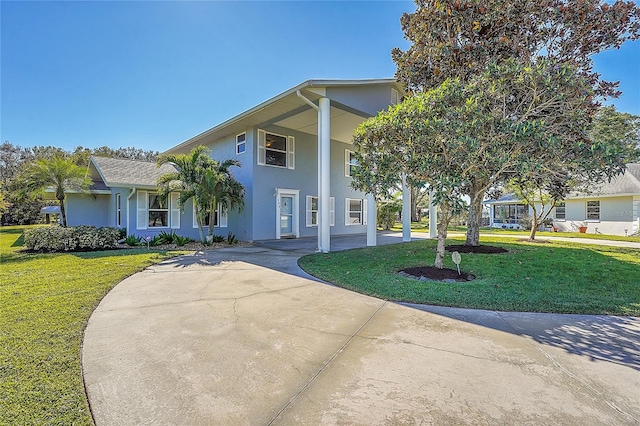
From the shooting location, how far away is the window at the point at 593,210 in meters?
19.3

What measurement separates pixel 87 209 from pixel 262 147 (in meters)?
10.0

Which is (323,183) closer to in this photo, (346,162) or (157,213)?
(346,162)

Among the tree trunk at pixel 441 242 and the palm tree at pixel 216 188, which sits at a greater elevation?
the palm tree at pixel 216 188

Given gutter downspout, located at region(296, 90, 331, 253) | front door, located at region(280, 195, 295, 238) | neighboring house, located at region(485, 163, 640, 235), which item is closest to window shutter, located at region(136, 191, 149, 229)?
front door, located at region(280, 195, 295, 238)

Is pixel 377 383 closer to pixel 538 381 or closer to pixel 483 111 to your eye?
pixel 538 381

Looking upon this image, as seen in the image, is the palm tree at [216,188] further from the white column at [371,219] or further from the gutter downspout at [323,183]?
the white column at [371,219]

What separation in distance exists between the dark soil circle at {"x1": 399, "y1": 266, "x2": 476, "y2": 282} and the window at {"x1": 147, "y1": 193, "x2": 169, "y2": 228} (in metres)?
11.2

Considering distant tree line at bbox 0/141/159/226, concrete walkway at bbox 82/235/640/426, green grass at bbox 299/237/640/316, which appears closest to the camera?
concrete walkway at bbox 82/235/640/426

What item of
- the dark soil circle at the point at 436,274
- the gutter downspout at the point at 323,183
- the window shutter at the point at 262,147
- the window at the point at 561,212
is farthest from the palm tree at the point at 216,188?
the window at the point at 561,212

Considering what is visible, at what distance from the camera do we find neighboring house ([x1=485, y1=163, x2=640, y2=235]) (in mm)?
17500

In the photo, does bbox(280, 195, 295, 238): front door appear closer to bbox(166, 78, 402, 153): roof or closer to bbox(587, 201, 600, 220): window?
bbox(166, 78, 402, 153): roof

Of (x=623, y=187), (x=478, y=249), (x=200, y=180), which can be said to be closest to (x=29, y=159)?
(x=200, y=180)

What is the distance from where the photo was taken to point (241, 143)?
13.6 metres

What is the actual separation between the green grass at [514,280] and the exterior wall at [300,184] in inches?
200
